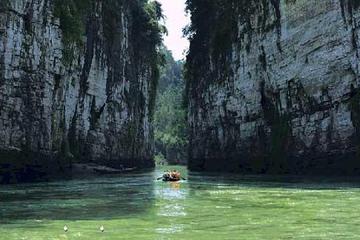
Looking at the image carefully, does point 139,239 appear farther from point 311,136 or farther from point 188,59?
point 188,59

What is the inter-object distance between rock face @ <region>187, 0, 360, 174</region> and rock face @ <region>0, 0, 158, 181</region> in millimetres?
8134

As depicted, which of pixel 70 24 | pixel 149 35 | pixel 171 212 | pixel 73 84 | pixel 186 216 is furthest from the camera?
pixel 149 35

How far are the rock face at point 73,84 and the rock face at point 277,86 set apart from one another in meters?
8.13

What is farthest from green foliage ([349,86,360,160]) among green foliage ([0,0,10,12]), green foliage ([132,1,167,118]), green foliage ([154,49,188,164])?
green foliage ([154,49,188,164])

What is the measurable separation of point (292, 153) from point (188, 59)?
80.6 ft

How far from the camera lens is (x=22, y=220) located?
13969 mm

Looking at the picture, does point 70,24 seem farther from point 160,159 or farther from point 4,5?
point 160,159

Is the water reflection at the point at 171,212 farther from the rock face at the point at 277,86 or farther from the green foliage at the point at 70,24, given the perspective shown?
the green foliage at the point at 70,24

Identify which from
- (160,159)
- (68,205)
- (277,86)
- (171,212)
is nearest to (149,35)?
(277,86)

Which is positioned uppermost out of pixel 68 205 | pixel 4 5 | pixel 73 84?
pixel 4 5

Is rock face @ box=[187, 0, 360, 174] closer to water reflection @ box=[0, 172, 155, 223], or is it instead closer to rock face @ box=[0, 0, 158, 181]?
rock face @ box=[0, 0, 158, 181]

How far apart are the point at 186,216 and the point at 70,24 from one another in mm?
27207

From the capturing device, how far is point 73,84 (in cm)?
4338

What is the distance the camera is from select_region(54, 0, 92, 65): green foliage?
3766 cm
